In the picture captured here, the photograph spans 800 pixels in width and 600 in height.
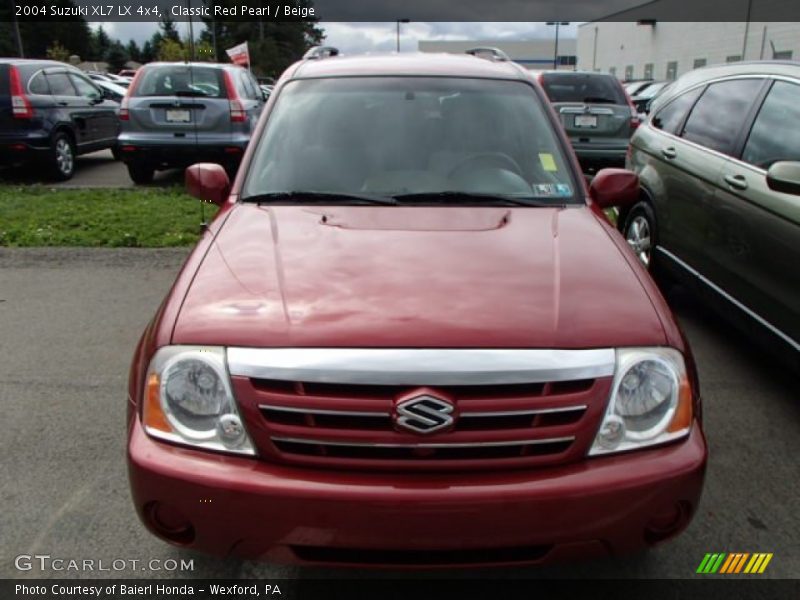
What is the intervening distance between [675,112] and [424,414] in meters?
4.33

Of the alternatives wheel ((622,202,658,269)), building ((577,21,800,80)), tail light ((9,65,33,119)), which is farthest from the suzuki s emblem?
building ((577,21,800,80))

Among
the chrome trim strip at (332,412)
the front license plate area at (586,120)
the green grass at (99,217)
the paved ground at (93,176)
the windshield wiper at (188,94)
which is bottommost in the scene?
the paved ground at (93,176)

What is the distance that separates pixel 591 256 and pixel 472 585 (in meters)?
1.19

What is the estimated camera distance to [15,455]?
10.5 ft

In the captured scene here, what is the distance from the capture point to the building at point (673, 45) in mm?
35062

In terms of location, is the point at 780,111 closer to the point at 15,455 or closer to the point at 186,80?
the point at 15,455

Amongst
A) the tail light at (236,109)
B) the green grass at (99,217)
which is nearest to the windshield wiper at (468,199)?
the green grass at (99,217)

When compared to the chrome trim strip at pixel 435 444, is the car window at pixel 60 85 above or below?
above

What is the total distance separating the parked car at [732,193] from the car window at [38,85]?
27.2ft

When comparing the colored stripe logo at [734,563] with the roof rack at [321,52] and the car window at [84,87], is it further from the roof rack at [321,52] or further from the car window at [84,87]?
the car window at [84,87]

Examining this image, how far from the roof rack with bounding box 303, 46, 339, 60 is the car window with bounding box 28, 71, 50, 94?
6989mm

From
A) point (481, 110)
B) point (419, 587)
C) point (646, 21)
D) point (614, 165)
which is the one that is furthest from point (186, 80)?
point (646, 21)

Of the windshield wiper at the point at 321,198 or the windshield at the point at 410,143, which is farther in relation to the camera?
the windshield at the point at 410,143

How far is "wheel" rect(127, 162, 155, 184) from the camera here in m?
9.98
